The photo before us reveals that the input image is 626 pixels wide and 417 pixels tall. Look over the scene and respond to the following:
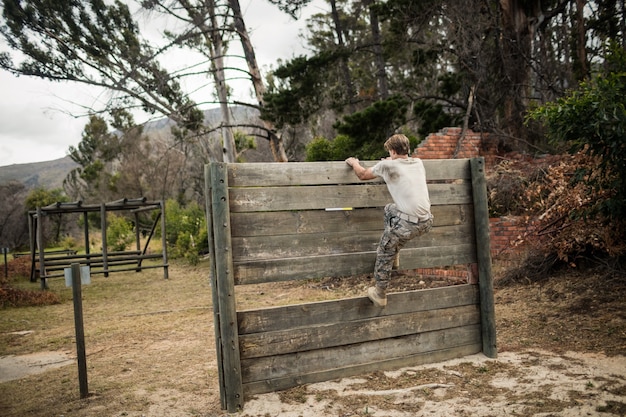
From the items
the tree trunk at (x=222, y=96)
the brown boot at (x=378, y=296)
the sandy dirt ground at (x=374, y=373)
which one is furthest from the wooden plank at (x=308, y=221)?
the tree trunk at (x=222, y=96)

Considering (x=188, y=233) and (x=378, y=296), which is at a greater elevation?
(x=188, y=233)

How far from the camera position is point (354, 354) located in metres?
4.98

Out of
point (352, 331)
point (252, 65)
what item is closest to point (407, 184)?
point (352, 331)

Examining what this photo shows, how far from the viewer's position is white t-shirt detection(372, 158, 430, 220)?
460cm

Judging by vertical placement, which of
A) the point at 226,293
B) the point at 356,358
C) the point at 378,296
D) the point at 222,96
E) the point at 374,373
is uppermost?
the point at 222,96

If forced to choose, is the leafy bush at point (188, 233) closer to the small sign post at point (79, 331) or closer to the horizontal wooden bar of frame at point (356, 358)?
the small sign post at point (79, 331)

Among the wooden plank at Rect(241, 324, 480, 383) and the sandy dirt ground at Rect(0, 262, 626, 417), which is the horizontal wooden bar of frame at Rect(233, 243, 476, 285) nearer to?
the wooden plank at Rect(241, 324, 480, 383)

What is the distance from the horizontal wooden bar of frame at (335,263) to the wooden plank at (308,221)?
250 millimetres

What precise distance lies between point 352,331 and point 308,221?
44.2 inches

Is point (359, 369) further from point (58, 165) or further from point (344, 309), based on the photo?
point (58, 165)

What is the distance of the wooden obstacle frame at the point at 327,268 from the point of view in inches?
176

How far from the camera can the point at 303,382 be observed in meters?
4.75

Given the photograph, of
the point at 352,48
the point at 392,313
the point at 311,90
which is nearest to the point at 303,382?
the point at 392,313

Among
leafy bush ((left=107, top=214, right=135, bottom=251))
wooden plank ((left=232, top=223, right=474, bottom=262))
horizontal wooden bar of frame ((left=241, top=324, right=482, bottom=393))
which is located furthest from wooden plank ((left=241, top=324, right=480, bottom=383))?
leafy bush ((left=107, top=214, right=135, bottom=251))
